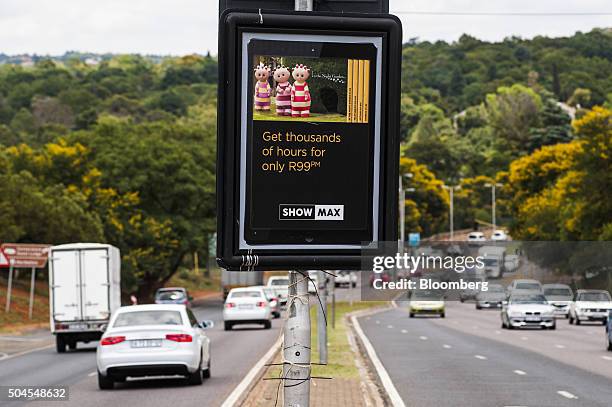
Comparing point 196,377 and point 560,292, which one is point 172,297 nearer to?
point 560,292

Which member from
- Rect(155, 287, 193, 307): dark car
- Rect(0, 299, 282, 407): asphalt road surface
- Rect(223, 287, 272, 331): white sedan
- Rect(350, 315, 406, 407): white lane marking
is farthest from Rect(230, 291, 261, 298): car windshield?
Rect(155, 287, 193, 307): dark car

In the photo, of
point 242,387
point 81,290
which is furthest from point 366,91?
point 81,290

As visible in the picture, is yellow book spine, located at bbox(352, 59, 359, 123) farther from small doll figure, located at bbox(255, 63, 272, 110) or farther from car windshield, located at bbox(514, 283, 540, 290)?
car windshield, located at bbox(514, 283, 540, 290)

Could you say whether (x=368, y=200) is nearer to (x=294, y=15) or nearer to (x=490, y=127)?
(x=294, y=15)

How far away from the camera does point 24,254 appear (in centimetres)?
4828

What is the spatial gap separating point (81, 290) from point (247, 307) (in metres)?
10.4

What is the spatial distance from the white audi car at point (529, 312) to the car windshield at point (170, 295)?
19.3 m

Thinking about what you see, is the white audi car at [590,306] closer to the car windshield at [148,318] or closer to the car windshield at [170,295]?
the car windshield at [170,295]

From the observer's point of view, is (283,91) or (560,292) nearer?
(283,91)

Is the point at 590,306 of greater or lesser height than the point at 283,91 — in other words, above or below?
below

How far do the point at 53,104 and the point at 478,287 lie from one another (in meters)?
142

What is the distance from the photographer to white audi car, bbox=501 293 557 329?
44312 mm

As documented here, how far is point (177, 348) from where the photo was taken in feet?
70.7

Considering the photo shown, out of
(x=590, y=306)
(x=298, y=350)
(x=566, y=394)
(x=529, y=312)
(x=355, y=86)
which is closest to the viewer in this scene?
(x=355, y=86)
